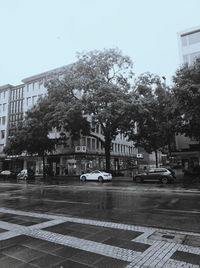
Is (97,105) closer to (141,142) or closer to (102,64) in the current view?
(102,64)

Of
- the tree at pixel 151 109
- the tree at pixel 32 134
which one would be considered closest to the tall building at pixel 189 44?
the tree at pixel 151 109

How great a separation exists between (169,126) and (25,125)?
2150 cm

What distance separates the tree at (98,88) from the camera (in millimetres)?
24844

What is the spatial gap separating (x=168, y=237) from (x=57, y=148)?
37208 mm

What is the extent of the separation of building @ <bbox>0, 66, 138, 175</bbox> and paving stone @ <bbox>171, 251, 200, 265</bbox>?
2795cm

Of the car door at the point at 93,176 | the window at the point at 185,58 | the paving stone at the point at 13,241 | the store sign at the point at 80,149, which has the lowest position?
the paving stone at the point at 13,241

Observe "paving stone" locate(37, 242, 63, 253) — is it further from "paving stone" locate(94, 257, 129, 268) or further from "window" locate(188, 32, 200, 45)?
"window" locate(188, 32, 200, 45)

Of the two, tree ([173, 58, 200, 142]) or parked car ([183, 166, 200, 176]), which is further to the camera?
parked car ([183, 166, 200, 176])

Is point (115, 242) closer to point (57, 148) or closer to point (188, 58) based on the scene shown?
point (188, 58)

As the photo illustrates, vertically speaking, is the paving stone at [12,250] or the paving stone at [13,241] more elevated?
the paving stone at [12,250]

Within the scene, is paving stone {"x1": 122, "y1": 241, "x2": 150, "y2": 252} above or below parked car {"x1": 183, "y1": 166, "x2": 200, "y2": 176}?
below

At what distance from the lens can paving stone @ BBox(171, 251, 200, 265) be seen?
427 cm

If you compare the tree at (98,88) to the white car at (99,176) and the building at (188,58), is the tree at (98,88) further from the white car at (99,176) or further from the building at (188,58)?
the building at (188,58)

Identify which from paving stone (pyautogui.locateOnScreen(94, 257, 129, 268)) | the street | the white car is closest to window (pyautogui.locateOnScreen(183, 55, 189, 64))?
the white car
